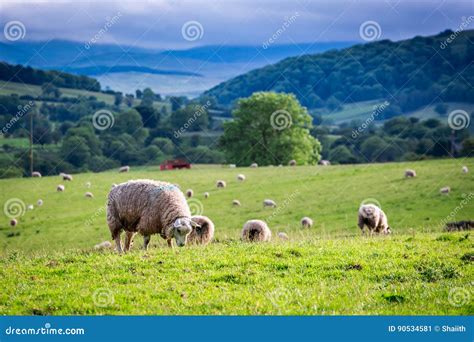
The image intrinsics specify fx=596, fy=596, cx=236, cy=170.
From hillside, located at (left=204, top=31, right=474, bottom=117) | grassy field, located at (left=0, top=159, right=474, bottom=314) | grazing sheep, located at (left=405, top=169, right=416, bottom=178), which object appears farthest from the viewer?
hillside, located at (left=204, top=31, right=474, bottom=117)

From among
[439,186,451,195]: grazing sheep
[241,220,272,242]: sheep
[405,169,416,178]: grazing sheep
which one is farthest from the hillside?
[241,220,272,242]: sheep

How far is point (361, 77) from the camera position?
487ft

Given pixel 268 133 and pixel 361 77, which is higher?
pixel 361 77

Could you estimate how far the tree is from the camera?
262 feet

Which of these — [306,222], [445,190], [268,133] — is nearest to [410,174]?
[445,190]

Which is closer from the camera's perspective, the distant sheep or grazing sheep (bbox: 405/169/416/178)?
grazing sheep (bbox: 405/169/416/178)

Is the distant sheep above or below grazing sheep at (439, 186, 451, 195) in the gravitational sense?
above

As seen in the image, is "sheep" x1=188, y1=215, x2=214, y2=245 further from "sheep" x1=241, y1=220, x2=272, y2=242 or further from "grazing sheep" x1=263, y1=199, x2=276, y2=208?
"grazing sheep" x1=263, y1=199, x2=276, y2=208

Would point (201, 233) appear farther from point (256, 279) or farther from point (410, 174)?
point (410, 174)

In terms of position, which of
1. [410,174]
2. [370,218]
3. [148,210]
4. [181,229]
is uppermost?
[410,174]

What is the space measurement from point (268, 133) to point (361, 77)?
72.6m

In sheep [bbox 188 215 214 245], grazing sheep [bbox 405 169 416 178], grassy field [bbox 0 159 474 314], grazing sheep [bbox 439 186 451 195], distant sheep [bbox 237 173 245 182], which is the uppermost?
grazing sheep [bbox 405 169 416 178]

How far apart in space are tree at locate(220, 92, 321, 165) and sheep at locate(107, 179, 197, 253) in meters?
60.0

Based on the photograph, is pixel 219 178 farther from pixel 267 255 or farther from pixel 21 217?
pixel 267 255
